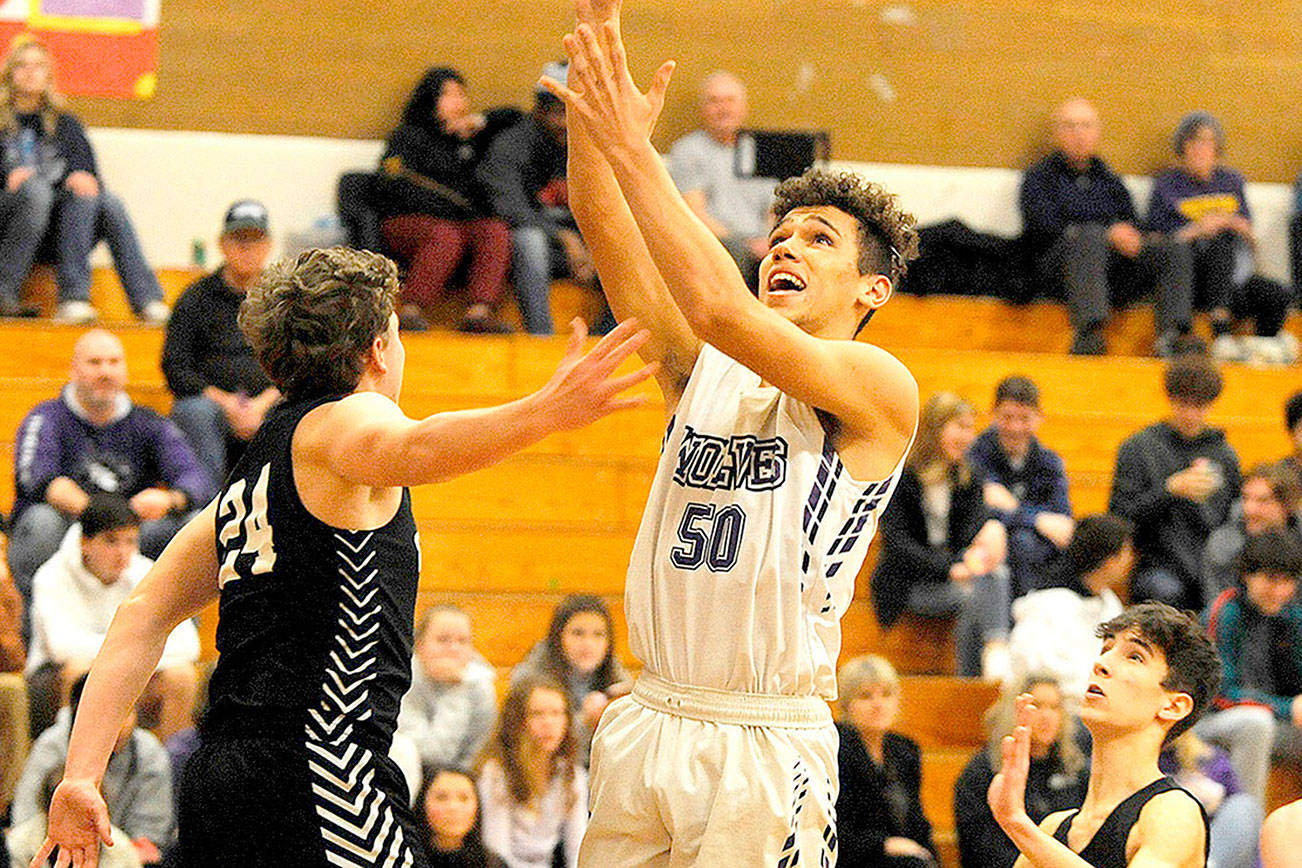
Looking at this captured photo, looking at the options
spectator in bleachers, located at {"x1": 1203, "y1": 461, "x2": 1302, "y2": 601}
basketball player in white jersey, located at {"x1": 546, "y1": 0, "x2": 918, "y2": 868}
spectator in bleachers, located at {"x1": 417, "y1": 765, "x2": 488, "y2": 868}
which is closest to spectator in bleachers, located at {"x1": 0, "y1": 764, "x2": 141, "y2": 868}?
spectator in bleachers, located at {"x1": 417, "y1": 765, "x2": 488, "y2": 868}

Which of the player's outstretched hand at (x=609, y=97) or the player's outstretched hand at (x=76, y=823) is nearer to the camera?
the player's outstretched hand at (x=609, y=97)

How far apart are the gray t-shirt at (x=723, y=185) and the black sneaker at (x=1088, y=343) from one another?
1883mm

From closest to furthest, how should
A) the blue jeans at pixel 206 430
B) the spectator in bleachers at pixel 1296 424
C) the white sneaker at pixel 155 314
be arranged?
the blue jeans at pixel 206 430, the spectator in bleachers at pixel 1296 424, the white sneaker at pixel 155 314

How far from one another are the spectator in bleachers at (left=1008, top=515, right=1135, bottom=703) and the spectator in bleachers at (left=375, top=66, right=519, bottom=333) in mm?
3115

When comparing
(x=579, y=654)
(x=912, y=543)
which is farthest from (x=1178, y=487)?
(x=579, y=654)

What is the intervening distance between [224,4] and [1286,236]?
21.8ft

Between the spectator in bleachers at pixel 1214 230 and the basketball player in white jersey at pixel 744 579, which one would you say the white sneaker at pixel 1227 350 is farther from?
the basketball player in white jersey at pixel 744 579

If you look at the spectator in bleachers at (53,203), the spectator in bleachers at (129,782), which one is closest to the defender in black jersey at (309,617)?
the spectator in bleachers at (129,782)

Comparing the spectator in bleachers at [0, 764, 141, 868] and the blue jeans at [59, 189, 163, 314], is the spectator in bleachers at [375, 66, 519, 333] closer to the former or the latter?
the blue jeans at [59, 189, 163, 314]

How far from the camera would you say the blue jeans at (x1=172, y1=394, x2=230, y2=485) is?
7359 millimetres

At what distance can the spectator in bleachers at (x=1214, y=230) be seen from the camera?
10.4 metres

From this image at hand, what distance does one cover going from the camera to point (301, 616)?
3.05 metres

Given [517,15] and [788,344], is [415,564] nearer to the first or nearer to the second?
[788,344]

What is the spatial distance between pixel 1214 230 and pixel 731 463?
7730 mm
